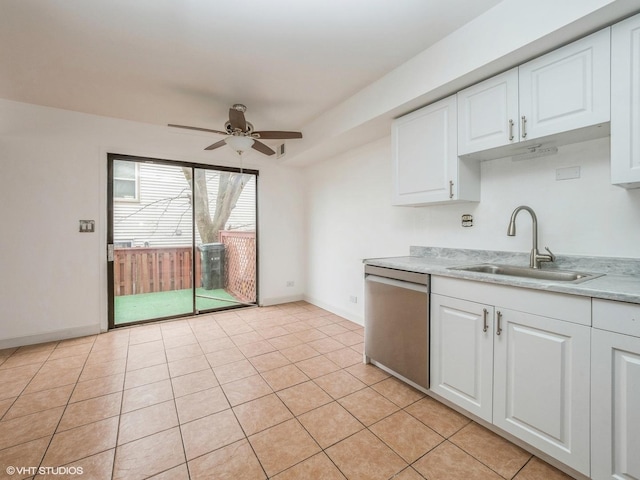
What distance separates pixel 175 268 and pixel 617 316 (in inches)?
172

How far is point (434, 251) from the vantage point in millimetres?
2691

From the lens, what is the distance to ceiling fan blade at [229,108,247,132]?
98.3 inches

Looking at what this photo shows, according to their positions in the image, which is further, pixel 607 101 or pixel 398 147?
pixel 398 147

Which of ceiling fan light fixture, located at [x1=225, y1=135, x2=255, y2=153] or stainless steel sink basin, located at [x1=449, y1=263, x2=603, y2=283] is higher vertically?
ceiling fan light fixture, located at [x1=225, y1=135, x2=255, y2=153]

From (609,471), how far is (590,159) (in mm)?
1656

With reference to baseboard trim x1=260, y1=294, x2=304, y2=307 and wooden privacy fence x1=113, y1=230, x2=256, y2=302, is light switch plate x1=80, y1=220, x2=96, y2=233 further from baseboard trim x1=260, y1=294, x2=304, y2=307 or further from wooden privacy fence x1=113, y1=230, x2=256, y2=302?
baseboard trim x1=260, y1=294, x2=304, y2=307

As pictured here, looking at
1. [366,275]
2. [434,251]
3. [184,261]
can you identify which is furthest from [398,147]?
[184,261]

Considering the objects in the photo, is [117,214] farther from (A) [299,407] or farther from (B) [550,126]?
(B) [550,126]

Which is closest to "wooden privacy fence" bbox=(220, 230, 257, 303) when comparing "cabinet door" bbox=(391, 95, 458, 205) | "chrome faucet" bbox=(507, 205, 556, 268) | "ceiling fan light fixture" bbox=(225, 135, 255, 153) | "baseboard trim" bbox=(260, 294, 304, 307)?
"baseboard trim" bbox=(260, 294, 304, 307)

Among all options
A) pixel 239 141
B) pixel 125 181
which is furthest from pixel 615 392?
pixel 125 181

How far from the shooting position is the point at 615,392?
121 cm

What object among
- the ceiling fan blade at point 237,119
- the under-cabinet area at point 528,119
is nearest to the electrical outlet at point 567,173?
the under-cabinet area at point 528,119

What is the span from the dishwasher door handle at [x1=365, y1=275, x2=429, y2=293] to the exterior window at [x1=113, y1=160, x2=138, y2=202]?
3232 millimetres

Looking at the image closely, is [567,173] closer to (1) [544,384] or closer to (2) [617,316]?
(2) [617,316]
